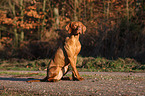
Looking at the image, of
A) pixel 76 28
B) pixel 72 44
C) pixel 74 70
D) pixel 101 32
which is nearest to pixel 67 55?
pixel 72 44

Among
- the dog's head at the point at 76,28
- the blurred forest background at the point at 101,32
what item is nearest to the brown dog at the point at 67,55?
the dog's head at the point at 76,28

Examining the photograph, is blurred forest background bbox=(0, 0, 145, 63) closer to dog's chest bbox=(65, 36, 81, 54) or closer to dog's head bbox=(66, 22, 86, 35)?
dog's chest bbox=(65, 36, 81, 54)

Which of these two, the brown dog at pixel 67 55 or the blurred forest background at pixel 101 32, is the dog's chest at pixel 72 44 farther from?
the blurred forest background at pixel 101 32

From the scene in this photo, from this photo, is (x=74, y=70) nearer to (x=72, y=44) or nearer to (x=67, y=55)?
(x=67, y=55)

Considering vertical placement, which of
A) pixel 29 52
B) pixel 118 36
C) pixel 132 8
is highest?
pixel 132 8

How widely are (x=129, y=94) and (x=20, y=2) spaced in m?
21.2

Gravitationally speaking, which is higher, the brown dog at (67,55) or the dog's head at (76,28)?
the dog's head at (76,28)

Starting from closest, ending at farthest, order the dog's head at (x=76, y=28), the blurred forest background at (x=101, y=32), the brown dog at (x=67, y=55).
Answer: the dog's head at (x=76, y=28), the brown dog at (x=67, y=55), the blurred forest background at (x=101, y=32)

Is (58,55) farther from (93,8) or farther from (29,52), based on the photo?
(93,8)

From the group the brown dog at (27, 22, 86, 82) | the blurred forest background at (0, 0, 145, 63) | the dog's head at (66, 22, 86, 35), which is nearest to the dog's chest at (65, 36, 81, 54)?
the brown dog at (27, 22, 86, 82)

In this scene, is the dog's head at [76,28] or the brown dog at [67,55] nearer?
the dog's head at [76,28]

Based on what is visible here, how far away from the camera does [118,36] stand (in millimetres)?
18859

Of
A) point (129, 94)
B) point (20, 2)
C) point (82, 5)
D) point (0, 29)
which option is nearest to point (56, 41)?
point (82, 5)

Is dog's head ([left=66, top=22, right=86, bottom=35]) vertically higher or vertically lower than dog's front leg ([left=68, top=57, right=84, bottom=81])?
higher
